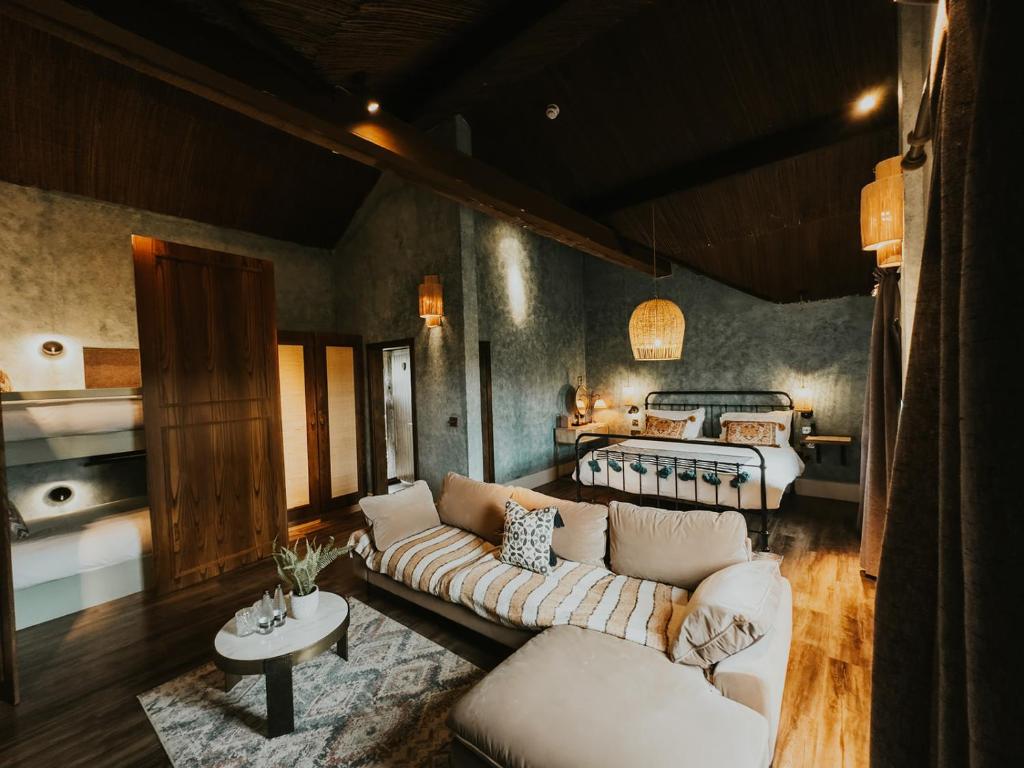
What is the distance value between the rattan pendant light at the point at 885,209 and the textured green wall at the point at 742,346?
3369 millimetres

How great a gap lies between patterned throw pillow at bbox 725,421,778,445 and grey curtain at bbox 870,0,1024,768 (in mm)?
4761

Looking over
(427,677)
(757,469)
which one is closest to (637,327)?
(757,469)

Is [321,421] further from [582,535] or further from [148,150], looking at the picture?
[582,535]

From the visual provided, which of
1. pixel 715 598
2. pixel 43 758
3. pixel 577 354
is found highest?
pixel 577 354

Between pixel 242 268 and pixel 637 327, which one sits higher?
pixel 242 268

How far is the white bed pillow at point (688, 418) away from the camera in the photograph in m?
5.63

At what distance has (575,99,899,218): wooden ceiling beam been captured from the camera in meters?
3.15

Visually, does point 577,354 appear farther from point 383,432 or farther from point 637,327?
point 383,432

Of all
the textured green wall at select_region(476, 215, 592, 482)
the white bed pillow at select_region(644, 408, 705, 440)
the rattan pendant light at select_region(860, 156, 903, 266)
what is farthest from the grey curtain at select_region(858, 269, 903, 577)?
the textured green wall at select_region(476, 215, 592, 482)

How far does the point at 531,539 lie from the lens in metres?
2.58

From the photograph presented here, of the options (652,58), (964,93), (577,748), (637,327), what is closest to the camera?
(964,93)

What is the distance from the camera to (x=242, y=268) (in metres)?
3.80

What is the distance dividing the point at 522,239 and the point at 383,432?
10.3 feet

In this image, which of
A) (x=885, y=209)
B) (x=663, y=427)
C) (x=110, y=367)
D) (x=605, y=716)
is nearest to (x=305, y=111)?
(x=885, y=209)
